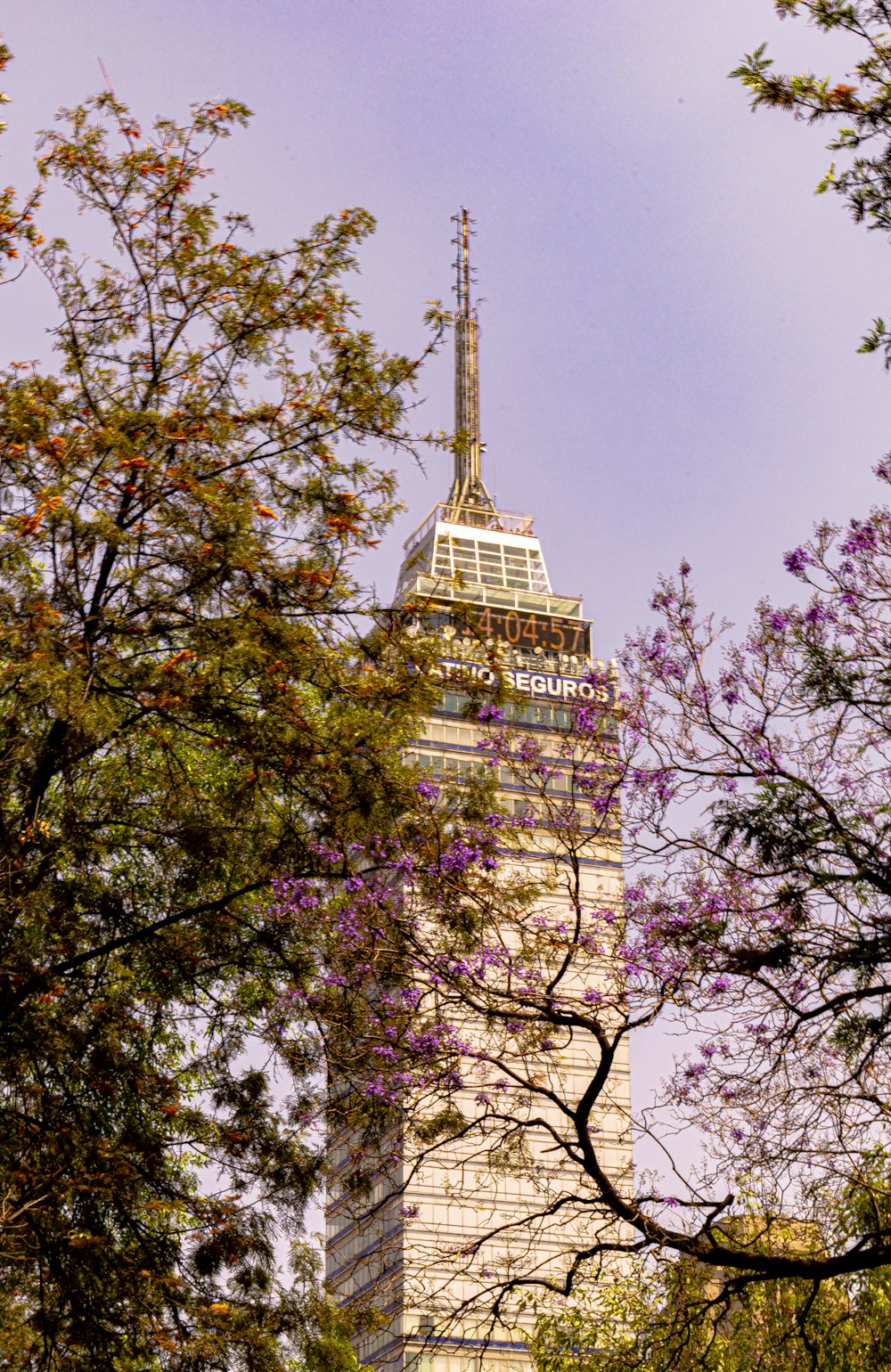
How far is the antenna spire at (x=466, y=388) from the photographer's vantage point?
8362 centimetres

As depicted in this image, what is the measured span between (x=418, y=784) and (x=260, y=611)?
1.75 metres

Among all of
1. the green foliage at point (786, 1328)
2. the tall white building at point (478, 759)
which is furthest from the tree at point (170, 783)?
the tall white building at point (478, 759)

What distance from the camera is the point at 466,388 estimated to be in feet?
274

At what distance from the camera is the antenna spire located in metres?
83.6

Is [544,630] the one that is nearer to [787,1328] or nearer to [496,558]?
[496,558]

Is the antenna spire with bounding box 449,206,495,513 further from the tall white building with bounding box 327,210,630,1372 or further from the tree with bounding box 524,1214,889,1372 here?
the tree with bounding box 524,1214,889,1372

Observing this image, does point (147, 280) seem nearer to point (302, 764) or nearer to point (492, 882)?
point (302, 764)

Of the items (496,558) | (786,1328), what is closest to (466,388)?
(496,558)

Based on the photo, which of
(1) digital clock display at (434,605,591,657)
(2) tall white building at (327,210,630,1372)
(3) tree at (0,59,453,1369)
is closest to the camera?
(3) tree at (0,59,453,1369)

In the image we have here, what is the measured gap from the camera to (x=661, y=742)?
11.2 meters

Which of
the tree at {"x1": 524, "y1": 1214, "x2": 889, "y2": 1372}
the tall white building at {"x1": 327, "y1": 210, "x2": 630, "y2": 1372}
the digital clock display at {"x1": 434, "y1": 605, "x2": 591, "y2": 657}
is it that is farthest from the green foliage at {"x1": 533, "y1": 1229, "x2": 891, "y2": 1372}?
the digital clock display at {"x1": 434, "y1": 605, "x2": 591, "y2": 657}

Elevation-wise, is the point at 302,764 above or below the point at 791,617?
below

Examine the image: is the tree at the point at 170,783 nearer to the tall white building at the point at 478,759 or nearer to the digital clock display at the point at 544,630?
the tall white building at the point at 478,759

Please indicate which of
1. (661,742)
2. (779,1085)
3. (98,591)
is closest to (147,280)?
(98,591)
